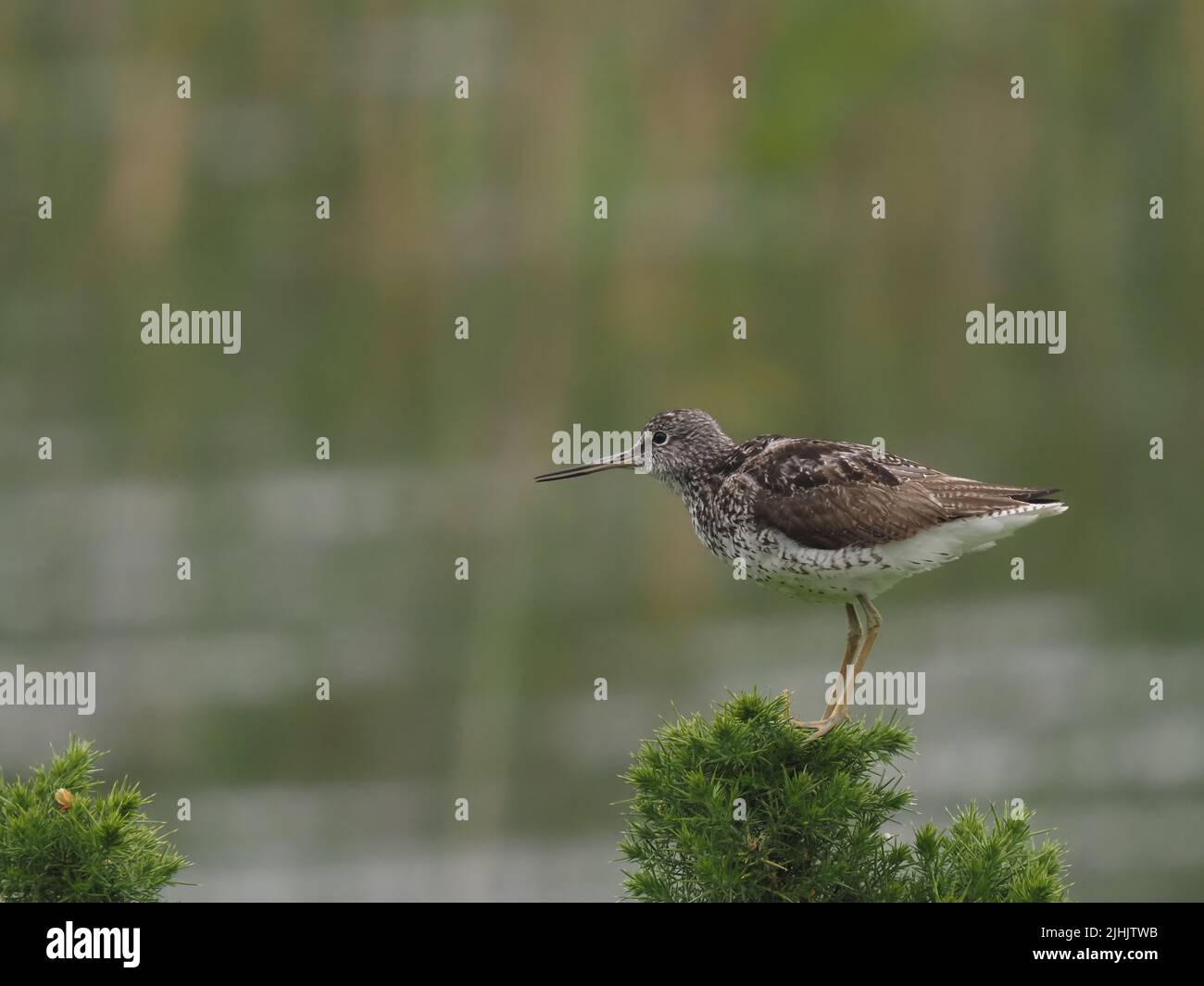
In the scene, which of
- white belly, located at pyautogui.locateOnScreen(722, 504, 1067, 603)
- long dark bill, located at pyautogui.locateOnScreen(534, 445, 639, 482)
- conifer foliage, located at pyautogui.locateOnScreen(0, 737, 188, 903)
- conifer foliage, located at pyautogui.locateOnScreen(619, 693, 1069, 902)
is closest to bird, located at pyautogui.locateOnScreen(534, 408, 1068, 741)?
white belly, located at pyautogui.locateOnScreen(722, 504, 1067, 603)

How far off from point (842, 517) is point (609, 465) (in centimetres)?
89

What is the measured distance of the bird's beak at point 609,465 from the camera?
5.59 m

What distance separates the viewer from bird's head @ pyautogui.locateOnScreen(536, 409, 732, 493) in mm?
5547

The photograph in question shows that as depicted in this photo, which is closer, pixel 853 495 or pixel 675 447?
pixel 853 495

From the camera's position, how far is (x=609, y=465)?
5.62 m

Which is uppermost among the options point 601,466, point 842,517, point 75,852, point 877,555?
point 601,466

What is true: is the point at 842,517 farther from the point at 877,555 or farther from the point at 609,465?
the point at 609,465

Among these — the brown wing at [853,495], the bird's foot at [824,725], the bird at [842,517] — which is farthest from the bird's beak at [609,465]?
the bird's foot at [824,725]

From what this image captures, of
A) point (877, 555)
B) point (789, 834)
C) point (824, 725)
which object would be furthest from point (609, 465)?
point (789, 834)

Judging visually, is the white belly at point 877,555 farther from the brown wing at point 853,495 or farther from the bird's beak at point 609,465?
the bird's beak at point 609,465

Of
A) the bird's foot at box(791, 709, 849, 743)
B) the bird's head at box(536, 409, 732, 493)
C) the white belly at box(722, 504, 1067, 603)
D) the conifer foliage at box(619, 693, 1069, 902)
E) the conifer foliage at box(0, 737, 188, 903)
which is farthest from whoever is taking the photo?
the bird's head at box(536, 409, 732, 493)

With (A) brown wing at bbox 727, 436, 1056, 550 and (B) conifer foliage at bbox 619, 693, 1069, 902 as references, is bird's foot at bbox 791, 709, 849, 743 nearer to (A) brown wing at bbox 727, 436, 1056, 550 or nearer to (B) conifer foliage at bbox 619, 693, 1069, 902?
(B) conifer foliage at bbox 619, 693, 1069, 902

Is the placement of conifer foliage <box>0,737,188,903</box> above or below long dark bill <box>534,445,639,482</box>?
below

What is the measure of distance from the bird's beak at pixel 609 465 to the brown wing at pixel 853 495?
428mm
